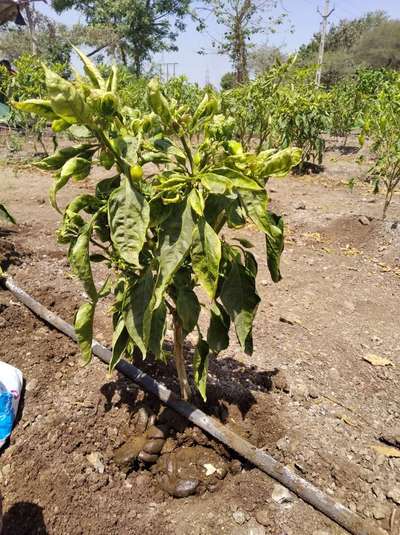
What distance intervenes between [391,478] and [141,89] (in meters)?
11.4

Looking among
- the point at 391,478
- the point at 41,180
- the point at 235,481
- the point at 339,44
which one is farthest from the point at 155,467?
the point at 339,44

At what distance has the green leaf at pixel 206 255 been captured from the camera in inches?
44.4

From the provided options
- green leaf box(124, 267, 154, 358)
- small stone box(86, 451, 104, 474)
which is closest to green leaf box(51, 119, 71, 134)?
green leaf box(124, 267, 154, 358)

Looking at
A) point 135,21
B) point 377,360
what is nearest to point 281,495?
point 377,360

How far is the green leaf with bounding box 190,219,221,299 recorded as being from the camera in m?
1.13

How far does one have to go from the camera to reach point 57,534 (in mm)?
1455

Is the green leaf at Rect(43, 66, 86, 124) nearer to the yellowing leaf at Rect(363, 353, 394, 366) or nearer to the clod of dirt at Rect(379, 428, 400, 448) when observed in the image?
the clod of dirt at Rect(379, 428, 400, 448)

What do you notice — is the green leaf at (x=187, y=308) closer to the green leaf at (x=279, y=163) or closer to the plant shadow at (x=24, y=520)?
the green leaf at (x=279, y=163)

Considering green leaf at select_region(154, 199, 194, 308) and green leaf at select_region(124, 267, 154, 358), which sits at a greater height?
green leaf at select_region(154, 199, 194, 308)

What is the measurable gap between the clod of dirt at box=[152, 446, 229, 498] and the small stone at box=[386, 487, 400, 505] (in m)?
0.64

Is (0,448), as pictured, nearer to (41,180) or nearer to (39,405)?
(39,405)

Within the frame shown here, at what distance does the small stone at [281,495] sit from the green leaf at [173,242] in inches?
38.1

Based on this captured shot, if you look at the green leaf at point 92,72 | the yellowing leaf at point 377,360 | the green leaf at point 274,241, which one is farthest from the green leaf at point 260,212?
the yellowing leaf at point 377,360

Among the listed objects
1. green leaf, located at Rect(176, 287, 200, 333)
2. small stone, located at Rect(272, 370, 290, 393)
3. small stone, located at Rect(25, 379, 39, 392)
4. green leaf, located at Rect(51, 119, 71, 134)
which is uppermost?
green leaf, located at Rect(51, 119, 71, 134)
